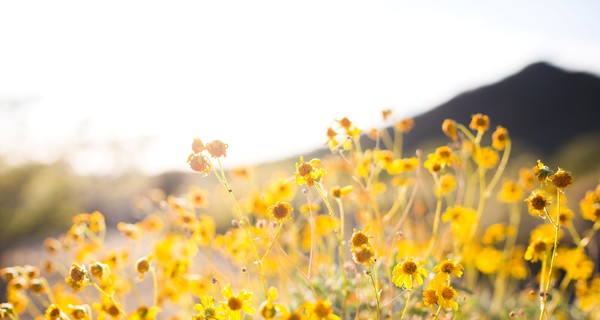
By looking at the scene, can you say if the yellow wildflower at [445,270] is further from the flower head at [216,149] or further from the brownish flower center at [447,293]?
the flower head at [216,149]

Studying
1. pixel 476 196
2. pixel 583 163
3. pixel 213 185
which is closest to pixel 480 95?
pixel 583 163

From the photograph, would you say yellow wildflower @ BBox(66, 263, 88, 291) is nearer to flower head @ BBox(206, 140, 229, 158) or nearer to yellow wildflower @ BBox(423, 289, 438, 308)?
flower head @ BBox(206, 140, 229, 158)

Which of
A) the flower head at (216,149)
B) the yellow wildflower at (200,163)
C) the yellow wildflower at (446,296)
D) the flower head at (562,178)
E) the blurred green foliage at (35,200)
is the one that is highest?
the flower head at (216,149)

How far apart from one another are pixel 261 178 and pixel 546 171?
25.4 feet

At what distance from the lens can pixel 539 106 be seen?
52.0 ft

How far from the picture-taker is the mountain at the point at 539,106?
14719mm

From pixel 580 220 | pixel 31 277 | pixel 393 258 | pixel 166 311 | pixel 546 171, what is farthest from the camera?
pixel 580 220

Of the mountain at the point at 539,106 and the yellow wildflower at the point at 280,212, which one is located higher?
the yellow wildflower at the point at 280,212

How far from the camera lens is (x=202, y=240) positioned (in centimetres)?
286

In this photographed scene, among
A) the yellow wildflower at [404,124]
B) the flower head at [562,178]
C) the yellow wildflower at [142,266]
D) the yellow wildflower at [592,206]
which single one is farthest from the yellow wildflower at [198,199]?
the yellow wildflower at [592,206]

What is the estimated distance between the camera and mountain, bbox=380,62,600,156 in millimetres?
14719

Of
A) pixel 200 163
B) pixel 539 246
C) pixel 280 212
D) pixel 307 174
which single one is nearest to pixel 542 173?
pixel 539 246

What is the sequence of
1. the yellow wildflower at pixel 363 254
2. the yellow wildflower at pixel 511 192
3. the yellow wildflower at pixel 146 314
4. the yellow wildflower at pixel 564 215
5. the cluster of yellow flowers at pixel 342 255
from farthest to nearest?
the yellow wildflower at pixel 511 192 → the yellow wildflower at pixel 564 215 → the yellow wildflower at pixel 146 314 → the cluster of yellow flowers at pixel 342 255 → the yellow wildflower at pixel 363 254

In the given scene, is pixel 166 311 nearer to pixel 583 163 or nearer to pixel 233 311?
pixel 233 311
